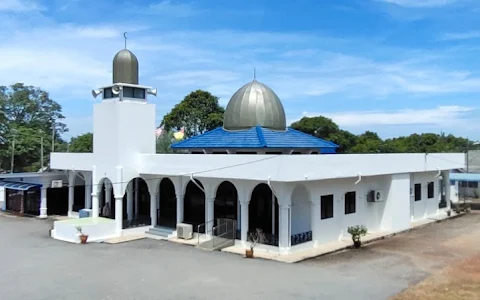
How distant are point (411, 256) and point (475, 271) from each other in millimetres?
2367

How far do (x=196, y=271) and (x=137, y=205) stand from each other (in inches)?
387

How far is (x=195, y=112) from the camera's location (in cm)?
4375

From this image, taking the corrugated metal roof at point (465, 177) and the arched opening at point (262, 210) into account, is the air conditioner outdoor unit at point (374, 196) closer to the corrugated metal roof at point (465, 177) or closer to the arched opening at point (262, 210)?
the arched opening at point (262, 210)

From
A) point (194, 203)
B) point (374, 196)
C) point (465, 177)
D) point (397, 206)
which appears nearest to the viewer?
point (374, 196)

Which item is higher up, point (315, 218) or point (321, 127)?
point (321, 127)

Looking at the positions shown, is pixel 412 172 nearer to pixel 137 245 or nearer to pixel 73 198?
pixel 137 245

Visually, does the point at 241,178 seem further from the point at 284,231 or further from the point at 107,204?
the point at 107,204

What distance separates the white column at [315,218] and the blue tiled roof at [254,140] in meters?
3.05

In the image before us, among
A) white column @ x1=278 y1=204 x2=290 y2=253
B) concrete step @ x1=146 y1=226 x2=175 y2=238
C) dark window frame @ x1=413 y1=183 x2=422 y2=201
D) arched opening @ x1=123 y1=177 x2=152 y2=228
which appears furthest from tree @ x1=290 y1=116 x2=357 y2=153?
white column @ x1=278 y1=204 x2=290 y2=253

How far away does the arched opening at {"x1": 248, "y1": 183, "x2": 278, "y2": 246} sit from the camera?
18797 millimetres

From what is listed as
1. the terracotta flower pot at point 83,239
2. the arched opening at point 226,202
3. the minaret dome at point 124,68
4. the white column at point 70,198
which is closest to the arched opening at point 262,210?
the arched opening at point 226,202

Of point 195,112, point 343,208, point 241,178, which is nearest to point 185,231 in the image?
point 241,178

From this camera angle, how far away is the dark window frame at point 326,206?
18.1 m

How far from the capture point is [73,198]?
25.8 m
